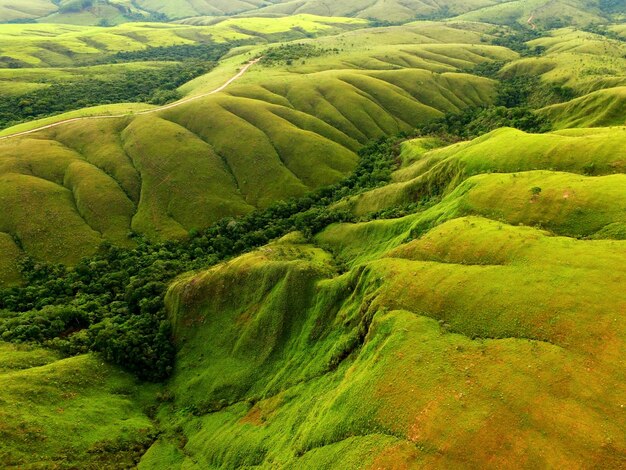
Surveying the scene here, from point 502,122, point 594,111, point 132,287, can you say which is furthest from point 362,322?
point 502,122

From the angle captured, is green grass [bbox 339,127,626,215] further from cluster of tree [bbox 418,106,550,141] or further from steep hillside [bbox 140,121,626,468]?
cluster of tree [bbox 418,106,550,141]

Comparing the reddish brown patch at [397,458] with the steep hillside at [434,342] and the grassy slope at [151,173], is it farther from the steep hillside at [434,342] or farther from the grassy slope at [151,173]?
the grassy slope at [151,173]

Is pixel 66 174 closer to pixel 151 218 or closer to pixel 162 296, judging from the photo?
pixel 151 218

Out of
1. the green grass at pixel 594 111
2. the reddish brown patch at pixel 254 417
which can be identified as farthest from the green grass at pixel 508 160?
the reddish brown patch at pixel 254 417

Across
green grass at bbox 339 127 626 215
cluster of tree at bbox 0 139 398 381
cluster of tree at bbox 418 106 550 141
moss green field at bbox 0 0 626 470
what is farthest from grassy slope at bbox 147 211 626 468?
cluster of tree at bbox 418 106 550 141

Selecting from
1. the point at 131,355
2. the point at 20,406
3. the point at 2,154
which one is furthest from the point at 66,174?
the point at 20,406
